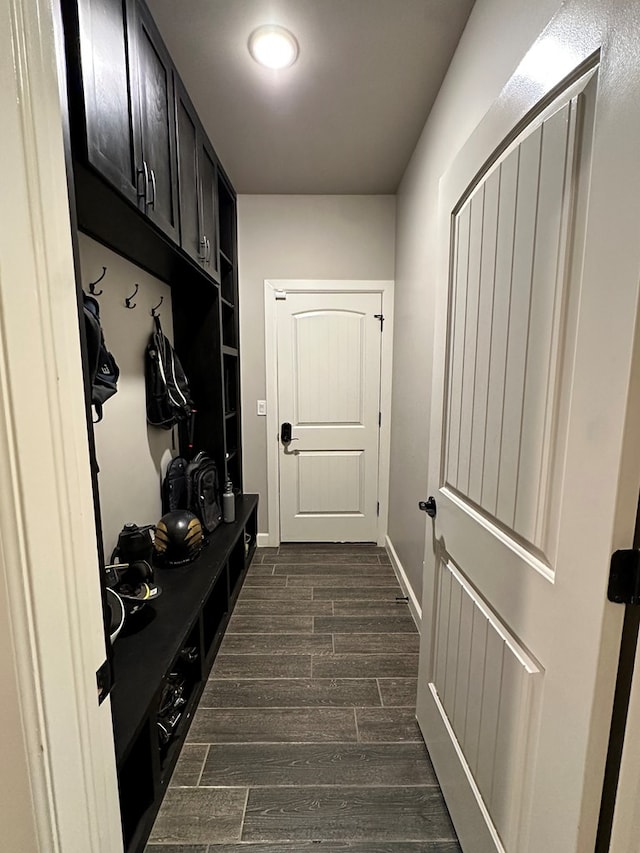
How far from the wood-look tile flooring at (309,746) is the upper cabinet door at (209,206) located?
2015 mm

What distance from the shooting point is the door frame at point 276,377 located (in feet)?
9.34

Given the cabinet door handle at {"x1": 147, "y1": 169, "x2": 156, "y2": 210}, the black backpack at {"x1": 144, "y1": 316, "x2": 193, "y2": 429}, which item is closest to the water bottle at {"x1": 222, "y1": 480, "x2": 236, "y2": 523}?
the black backpack at {"x1": 144, "y1": 316, "x2": 193, "y2": 429}

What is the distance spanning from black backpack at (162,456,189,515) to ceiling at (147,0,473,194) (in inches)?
72.6

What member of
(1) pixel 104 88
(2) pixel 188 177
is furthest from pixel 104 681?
(2) pixel 188 177

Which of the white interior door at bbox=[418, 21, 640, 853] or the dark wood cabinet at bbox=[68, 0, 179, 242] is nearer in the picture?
the white interior door at bbox=[418, 21, 640, 853]

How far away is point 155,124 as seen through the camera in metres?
1.39

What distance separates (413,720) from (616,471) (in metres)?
1.48

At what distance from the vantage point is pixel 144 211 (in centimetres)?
127

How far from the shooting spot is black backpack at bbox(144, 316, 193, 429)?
1.91 metres

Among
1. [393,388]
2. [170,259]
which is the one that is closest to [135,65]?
[170,259]

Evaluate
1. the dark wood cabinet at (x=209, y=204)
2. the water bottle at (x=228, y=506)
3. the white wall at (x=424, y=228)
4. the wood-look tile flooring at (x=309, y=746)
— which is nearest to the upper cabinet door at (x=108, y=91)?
the dark wood cabinet at (x=209, y=204)

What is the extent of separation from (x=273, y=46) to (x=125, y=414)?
5.30 feet

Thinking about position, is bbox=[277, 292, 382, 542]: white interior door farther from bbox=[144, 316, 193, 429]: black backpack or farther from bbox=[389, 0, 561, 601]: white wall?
bbox=[144, 316, 193, 429]: black backpack

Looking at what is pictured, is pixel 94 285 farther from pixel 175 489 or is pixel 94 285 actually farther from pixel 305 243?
pixel 305 243
